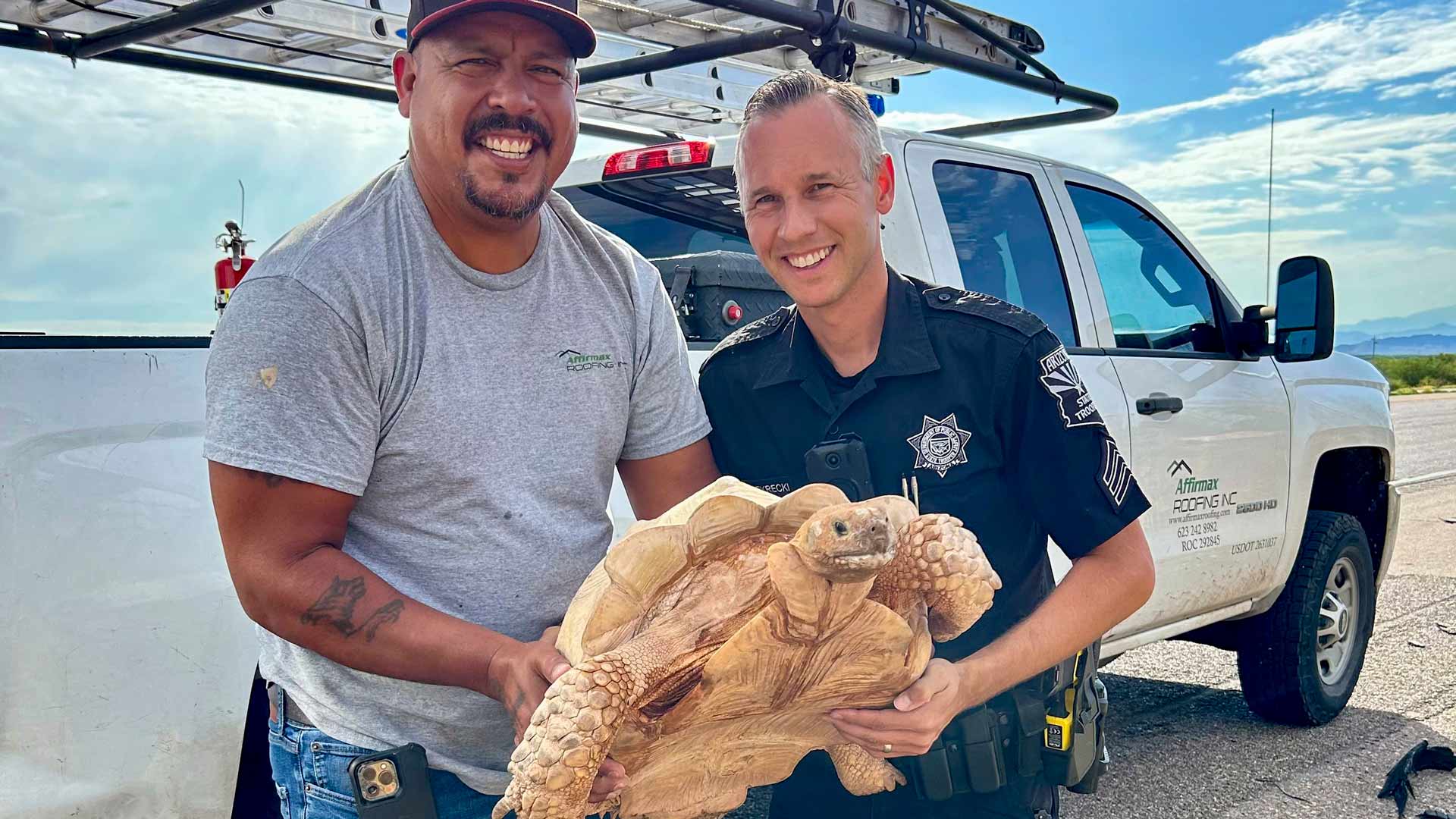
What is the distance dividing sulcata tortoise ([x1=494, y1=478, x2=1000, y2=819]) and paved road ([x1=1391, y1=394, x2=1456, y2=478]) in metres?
7.03

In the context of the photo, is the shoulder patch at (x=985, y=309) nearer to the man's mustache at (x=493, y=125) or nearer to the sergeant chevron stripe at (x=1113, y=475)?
the sergeant chevron stripe at (x=1113, y=475)

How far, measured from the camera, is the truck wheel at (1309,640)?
4.93 metres

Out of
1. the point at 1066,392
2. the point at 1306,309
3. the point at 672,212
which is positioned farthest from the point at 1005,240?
the point at 1066,392

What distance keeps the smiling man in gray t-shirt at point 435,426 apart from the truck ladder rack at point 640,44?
115cm

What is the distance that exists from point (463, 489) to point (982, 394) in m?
0.94

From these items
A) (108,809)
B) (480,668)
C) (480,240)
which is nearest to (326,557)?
(480,668)

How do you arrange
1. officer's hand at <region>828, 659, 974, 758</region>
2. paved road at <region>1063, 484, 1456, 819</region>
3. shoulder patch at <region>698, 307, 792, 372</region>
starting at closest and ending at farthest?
officer's hand at <region>828, 659, 974, 758</region> < shoulder patch at <region>698, 307, 792, 372</region> < paved road at <region>1063, 484, 1456, 819</region>

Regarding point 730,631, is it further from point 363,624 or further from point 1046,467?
point 1046,467

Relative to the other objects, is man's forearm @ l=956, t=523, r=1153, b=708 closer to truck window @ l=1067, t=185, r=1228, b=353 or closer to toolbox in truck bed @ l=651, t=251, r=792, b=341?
toolbox in truck bed @ l=651, t=251, r=792, b=341

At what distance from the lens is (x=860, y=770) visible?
2.03m

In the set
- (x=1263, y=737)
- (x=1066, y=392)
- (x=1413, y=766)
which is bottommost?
(x=1263, y=737)

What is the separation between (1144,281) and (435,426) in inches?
133

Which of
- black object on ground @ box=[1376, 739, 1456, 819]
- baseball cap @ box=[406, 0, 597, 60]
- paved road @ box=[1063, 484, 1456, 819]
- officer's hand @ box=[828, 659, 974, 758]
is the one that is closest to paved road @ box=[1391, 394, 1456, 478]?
paved road @ box=[1063, 484, 1456, 819]

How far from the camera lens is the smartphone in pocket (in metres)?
1.82
